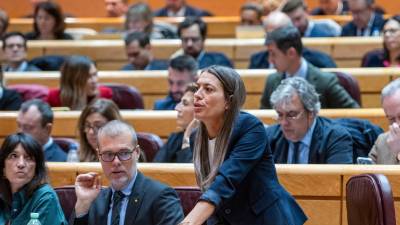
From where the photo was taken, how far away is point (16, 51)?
23.5 ft

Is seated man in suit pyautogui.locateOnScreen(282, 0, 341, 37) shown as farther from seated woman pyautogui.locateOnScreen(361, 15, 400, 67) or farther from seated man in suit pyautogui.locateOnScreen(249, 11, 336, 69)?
seated woman pyautogui.locateOnScreen(361, 15, 400, 67)

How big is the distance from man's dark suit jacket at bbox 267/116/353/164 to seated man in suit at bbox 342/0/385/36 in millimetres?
3245

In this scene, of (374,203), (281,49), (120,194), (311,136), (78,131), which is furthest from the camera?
(281,49)

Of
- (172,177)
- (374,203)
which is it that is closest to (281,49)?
(172,177)

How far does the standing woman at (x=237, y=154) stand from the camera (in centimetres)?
316

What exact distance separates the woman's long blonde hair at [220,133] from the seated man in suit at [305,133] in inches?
50.3

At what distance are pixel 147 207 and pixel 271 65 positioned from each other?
3.49m

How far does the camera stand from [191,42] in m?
6.98

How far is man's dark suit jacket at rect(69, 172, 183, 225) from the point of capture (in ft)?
11.3

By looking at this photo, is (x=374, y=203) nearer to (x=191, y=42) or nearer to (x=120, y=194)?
(x=120, y=194)

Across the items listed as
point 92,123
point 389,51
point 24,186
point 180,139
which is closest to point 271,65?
point 389,51

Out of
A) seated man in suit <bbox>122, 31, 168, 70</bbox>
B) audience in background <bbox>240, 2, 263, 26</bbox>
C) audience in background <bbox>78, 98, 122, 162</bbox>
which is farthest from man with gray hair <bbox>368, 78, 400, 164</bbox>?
audience in background <bbox>240, 2, 263, 26</bbox>

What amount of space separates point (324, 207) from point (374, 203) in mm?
946

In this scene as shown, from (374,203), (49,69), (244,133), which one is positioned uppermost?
(244,133)
